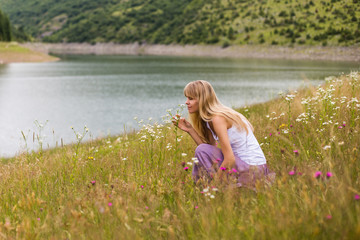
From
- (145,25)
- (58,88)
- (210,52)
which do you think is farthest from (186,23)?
(58,88)

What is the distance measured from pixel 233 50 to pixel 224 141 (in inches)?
3993

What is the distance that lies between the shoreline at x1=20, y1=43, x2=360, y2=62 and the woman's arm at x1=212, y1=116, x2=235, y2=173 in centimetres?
6998

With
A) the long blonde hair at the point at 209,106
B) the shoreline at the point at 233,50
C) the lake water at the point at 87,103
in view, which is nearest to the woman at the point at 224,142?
the long blonde hair at the point at 209,106

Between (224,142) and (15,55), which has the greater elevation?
(224,142)

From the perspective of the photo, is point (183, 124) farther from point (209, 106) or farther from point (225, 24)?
point (225, 24)

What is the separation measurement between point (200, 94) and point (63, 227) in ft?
7.68

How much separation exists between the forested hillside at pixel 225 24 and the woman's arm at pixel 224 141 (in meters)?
51.7

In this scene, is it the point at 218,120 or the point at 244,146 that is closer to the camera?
the point at 218,120

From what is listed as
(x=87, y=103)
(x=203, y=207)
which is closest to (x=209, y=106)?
(x=203, y=207)

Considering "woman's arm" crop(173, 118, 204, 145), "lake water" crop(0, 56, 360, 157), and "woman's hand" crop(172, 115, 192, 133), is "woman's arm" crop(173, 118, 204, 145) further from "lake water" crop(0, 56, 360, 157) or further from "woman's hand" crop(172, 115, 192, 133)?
"lake water" crop(0, 56, 360, 157)

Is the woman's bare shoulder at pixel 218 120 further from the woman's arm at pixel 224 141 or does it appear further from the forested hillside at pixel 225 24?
the forested hillside at pixel 225 24

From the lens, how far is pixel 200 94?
15.6 ft

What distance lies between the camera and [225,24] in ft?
413

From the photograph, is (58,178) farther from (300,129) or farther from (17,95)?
(17,95)
